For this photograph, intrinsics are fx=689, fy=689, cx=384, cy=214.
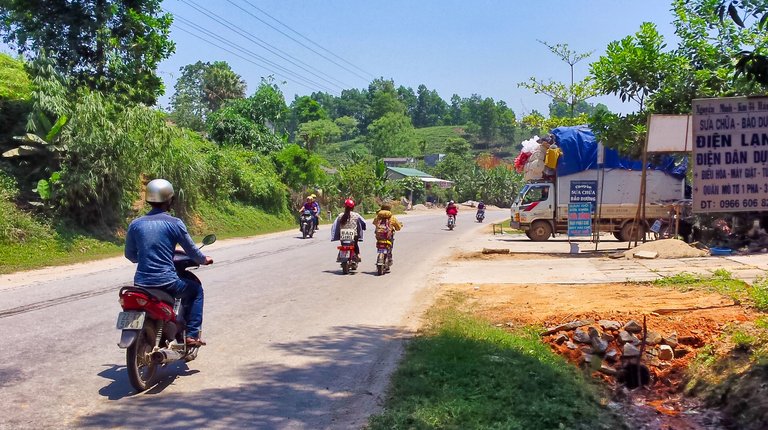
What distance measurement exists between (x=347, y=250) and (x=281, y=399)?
8.69m

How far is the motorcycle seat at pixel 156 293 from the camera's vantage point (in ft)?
19.3

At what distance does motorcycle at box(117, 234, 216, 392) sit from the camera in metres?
5.74

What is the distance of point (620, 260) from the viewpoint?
661 inches

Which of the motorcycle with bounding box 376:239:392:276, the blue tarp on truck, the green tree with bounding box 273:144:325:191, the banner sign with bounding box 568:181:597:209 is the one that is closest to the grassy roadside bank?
the motorcycle with bounding box 376:239:392:276

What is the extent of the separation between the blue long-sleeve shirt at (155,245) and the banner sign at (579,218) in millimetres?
15425

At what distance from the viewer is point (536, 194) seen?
25.2m

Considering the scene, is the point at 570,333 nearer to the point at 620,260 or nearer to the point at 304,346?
the point at 304,346

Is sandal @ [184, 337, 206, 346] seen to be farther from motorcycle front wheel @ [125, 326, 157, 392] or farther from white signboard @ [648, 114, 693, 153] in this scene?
white signboard @ [648, 114, 693, 153]

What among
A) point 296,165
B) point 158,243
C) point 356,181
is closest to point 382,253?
point 158,243

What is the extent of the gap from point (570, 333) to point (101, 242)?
52.5ft

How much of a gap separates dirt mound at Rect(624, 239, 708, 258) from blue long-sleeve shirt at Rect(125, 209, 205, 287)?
13397mm

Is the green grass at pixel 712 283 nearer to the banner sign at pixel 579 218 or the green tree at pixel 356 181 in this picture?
the banner sign at pixel 579 218

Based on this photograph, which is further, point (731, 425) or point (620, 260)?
point (620, 260)

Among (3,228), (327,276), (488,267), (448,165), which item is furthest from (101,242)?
(448,165)
